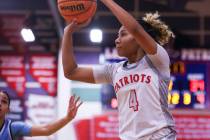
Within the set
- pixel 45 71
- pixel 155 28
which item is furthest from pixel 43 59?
pixel 155 28

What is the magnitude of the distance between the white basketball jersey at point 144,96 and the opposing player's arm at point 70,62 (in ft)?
1.14

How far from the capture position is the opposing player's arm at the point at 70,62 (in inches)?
145

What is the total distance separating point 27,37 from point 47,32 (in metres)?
0.41

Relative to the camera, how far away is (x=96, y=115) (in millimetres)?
9367

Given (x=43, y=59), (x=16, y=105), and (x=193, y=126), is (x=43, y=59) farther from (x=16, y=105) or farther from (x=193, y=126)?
(x=193, y=126)

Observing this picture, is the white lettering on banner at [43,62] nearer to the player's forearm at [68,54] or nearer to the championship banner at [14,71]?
the championship banner at [14,71]

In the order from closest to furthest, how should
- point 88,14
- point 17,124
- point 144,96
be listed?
point 144,96 → point 88,14 → point 17,124

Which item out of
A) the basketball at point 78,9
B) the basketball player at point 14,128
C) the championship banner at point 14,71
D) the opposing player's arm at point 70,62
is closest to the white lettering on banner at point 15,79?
the championship banner at point 14,71

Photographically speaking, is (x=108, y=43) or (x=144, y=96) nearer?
(x=144, y=96)

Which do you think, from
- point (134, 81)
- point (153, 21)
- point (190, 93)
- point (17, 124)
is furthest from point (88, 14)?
point (190, 93)

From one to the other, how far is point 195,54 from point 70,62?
18.9 feet

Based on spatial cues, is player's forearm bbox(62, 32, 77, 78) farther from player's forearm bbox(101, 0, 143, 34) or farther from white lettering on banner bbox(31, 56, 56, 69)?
white lettering on banner bbox(31, 56, 56, 69)

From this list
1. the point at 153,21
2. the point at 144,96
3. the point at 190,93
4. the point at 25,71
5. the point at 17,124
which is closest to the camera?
the point at 144,96

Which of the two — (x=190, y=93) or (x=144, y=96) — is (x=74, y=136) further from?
(x=144, y=96)
